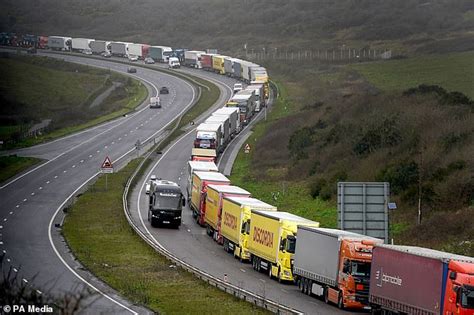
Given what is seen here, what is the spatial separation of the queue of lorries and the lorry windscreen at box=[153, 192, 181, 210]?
6cm

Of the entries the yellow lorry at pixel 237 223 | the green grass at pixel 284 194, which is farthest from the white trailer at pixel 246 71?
the yellow lorry at pixel 237 223

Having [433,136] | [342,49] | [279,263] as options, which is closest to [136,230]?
[279,263]

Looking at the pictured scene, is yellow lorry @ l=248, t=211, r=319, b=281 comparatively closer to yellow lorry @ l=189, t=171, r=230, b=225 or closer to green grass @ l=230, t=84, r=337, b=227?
green grass @ l=230, t=84, r=337, b=227

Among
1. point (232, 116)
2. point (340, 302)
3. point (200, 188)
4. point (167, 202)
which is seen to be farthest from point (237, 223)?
point (232, 116)

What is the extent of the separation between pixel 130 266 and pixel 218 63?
135301mm

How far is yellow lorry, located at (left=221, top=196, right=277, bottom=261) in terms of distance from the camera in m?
60.2

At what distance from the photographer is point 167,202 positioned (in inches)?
2849

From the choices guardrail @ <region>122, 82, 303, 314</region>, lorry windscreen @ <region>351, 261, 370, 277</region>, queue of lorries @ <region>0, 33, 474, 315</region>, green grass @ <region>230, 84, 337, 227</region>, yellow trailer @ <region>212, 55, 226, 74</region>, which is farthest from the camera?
yellow trailer @ <region>212, 55, 226, 74</region>

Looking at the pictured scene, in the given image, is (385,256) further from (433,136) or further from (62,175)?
(62,175)

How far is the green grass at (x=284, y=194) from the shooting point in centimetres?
7419

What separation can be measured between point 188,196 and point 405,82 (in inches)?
2077

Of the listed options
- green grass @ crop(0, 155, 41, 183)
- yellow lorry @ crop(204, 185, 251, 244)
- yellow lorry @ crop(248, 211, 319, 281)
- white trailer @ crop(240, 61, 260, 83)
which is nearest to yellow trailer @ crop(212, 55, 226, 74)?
white trailer @ crop(240, 61, 260, 83)

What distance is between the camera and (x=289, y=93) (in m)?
154

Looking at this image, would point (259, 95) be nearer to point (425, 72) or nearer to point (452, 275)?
point (425, 72)
